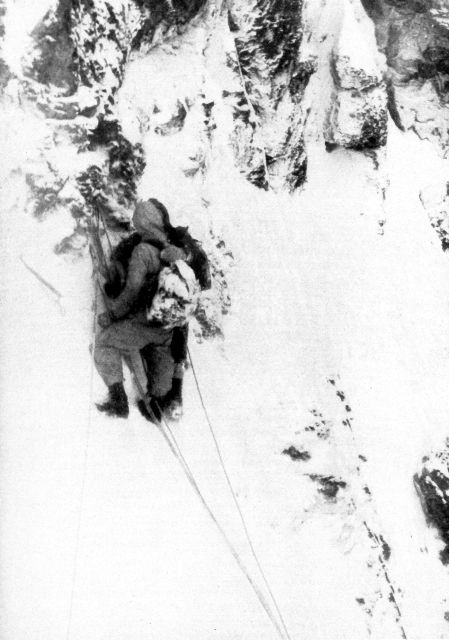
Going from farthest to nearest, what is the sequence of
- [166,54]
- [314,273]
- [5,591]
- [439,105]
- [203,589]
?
[439,105] < [314,273] < [166,54] < [203,589] < [5,591]

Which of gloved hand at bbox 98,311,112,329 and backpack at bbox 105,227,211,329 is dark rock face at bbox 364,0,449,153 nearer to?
backpack at bbox 105,227,211,329

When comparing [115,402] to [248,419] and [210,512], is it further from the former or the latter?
[248,419]

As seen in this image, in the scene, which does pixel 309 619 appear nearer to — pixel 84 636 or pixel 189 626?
pixel 189 626

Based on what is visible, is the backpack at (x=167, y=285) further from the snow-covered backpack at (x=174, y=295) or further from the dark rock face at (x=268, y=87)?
the dark rock face at (x=268, y=87)


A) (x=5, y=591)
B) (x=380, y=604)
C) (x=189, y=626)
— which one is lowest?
(x=380, y=604)

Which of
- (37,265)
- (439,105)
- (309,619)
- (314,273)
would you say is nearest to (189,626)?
(309,619)

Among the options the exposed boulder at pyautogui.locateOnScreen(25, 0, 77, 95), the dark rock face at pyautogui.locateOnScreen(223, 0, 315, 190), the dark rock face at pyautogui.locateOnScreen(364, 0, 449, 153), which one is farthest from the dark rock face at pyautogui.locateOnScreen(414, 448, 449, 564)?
the exposed boulder at pyautogui.locateOnScreen(25, 0, 77, 95)

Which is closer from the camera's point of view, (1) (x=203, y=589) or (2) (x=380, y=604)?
(1) (x=203, y=589)
